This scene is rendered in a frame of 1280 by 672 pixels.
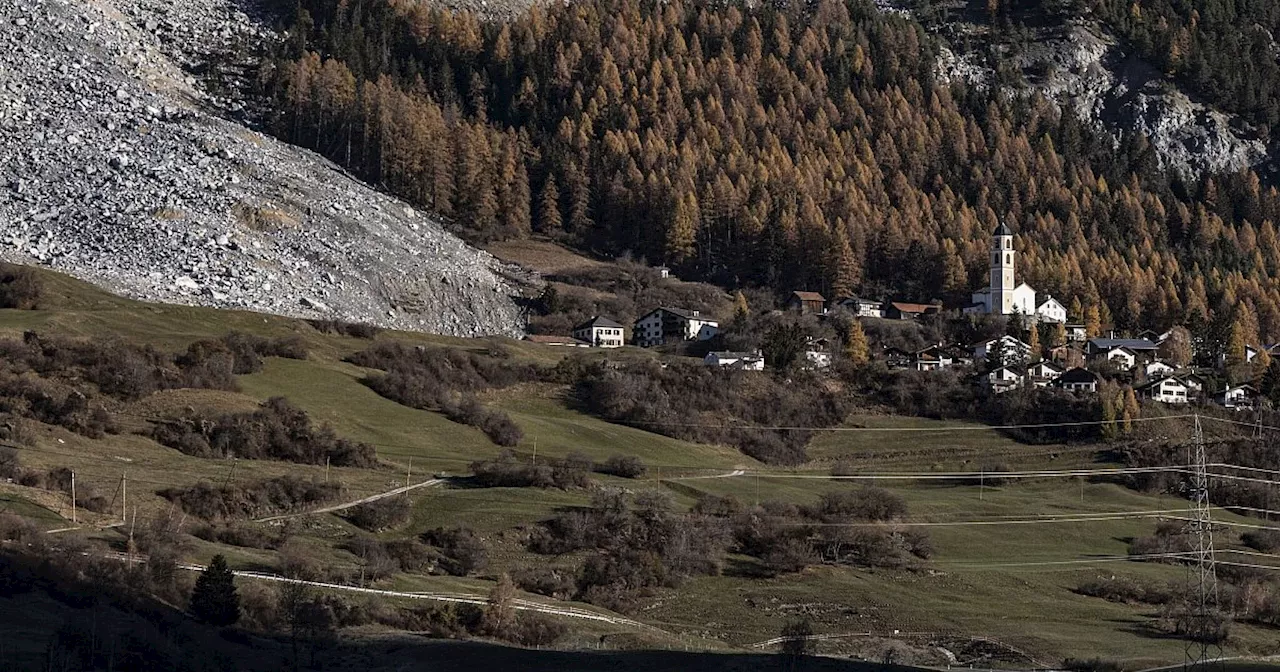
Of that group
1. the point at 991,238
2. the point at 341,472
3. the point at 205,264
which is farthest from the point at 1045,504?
the point at 991,238

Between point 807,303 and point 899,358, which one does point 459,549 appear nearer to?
point 899,358

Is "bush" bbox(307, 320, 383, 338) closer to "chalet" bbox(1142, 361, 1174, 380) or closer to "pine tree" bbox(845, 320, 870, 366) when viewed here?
"pine tree" bbox(845, 320, 870, 366)

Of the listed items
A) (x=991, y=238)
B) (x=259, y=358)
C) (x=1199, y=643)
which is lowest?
(x=1199, y=643)

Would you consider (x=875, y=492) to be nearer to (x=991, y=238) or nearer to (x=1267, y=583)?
(x=1267, y=583)

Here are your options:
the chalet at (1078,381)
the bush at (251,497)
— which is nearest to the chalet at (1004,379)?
the chalet at (1078,381)

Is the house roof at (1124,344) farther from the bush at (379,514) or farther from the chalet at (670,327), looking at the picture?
the bush at (379,514)

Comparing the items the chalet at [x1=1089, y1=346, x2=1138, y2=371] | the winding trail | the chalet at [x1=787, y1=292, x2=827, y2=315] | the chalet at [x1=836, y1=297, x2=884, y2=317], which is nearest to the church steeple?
the chalet at [x1=836, y1=297, x2=884, y2=317]
